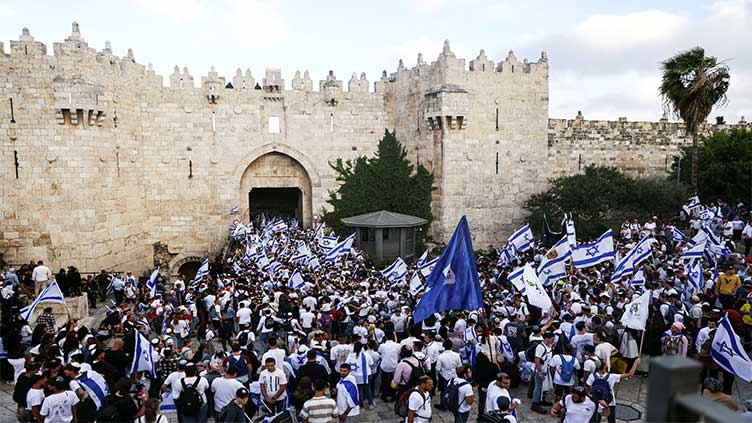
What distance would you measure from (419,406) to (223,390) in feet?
7.87

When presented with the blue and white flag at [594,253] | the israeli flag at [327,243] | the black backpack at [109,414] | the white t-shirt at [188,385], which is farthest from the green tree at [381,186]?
the black backpack at [109,414]

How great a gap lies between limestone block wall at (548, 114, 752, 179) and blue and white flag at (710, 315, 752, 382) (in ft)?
65.4

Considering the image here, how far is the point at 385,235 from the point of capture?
20.7m

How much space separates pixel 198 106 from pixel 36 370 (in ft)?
60.4

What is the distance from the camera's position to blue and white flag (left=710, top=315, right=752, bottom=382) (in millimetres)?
6590

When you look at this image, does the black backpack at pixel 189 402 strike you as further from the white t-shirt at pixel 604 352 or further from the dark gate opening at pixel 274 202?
the dark gate opening at pixel 274 202

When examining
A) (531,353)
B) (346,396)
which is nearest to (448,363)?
(531,353)

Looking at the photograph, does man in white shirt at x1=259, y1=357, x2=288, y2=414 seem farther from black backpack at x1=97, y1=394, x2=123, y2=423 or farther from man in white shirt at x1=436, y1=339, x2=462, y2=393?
man in white shirt at x1=436, y1=339, x2=462, y2=393

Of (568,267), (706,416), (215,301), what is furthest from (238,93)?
(706,416)

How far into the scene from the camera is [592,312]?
882cm

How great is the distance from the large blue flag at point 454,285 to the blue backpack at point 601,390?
2.58 metres

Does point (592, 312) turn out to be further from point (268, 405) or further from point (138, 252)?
point (138, 252)

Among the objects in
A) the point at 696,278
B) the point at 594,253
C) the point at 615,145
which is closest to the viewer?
the point at 696,278

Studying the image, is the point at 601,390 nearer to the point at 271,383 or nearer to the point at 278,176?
the point at 271,383
